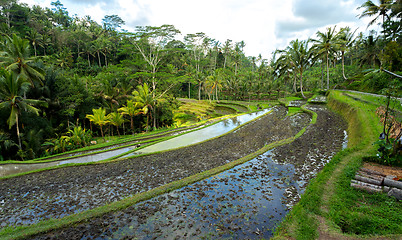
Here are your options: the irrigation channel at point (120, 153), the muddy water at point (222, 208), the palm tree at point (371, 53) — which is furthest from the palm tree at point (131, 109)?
the palm tree at point (371, 53)

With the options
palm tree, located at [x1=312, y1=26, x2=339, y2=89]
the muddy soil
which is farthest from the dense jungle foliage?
the muddy soil

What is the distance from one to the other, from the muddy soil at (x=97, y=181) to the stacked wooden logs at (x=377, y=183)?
663cm

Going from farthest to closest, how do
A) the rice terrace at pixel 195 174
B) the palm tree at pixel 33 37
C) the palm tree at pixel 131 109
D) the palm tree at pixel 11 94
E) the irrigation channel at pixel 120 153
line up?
the palm tree at pixel 33 37 → the palm tree at pixel 131 109 → the palm tree at pixel 11 94 → the irrigation channel at pixel 120 153 → the rice terrace at pixel 195 174

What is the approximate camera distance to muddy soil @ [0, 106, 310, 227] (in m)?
7.54

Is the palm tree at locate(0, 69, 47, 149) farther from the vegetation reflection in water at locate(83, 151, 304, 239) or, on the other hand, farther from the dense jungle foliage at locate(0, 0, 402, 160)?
the vegetation reflection in water at locate(83, 151, 304, 239)

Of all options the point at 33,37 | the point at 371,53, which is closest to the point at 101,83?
the point at 33,37

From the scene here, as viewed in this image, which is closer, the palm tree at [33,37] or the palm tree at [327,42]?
the palm tree at [327,42]

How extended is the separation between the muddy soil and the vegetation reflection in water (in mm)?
1865

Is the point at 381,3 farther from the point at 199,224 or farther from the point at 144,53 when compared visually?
the point at 199,224

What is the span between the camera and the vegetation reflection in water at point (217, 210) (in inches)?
227

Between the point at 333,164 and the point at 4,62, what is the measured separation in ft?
90.7

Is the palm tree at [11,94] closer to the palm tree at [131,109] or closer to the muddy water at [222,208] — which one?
the palm tree at [131,109]

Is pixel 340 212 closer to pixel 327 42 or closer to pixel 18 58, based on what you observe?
pixel 18 58

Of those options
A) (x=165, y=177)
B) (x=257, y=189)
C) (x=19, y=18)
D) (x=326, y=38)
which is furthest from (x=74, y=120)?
(x=19, y=18)
